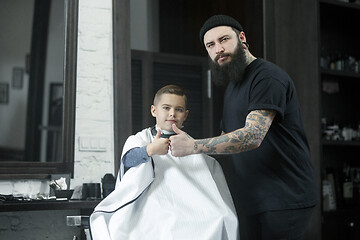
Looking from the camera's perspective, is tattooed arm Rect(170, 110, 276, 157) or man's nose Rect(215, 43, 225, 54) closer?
tattooed arm Rect(170, 110, 276, 157)

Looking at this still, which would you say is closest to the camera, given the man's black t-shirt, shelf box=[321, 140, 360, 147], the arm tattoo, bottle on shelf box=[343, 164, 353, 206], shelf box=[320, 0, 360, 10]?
the arm tattoo

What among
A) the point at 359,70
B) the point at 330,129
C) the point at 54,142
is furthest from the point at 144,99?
the point at 359,70

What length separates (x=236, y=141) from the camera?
6.46 feet

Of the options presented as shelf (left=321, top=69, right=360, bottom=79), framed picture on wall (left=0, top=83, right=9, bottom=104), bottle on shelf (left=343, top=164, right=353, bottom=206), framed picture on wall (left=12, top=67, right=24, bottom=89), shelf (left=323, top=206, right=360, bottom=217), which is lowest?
shelf (left=323, top=206, right=360, bottom=217)

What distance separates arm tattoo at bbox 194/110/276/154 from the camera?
197 cm

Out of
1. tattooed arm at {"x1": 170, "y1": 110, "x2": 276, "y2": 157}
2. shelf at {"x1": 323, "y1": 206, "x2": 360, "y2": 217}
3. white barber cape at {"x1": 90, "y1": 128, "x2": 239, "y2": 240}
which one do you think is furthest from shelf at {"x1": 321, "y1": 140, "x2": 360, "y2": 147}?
tattooed arm at {"x1": 170, "y1": 110, "x2": 276, "y2": 157}

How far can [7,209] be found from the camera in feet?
7.77

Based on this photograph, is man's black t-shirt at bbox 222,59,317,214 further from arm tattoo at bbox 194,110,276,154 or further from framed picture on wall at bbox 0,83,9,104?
framed picture on wall at bbox 0,83,9,104

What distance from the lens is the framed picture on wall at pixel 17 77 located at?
2824 mm

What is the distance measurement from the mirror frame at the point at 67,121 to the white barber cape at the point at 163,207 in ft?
2.56

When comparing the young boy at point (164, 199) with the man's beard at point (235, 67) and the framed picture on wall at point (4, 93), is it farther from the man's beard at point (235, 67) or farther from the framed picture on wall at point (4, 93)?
the framed picture on wall at point (4, 93)

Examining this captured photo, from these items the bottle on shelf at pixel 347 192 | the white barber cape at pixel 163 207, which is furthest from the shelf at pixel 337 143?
the white barber cape at pixel 163 207

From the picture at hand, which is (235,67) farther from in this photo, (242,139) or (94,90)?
(94,90)

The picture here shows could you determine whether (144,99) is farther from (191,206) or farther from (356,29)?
(356,29)
